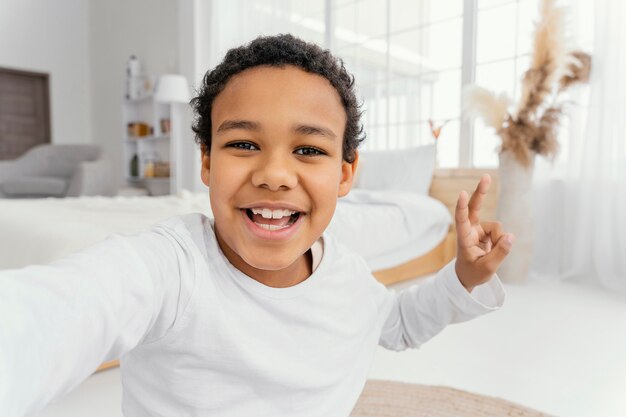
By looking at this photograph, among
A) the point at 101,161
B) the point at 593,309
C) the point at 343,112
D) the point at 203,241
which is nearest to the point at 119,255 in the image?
the point at 203,241

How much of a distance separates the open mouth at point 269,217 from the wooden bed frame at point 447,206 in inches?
69.0

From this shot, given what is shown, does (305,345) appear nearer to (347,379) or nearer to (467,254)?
(347,379)

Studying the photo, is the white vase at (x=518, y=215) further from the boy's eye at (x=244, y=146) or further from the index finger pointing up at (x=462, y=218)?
the boy's eye at (x=244, y=146)

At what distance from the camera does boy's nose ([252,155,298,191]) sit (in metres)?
0.55

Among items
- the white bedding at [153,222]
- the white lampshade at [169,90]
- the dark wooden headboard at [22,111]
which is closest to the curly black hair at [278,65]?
the white bedding at [153,222]

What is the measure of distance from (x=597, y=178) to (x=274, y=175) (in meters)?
2.46

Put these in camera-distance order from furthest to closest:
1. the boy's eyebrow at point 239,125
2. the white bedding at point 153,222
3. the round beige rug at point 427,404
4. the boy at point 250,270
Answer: the white bedding at point 153,222
the round beige rug at point 427,404
the boy's eyebrow at point 239,125
the boy at point 250,270

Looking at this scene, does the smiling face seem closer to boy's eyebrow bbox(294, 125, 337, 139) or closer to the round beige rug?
boy's eyebrow bbox(294, 125, 337, 139)

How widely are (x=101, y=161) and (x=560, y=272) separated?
162 inches

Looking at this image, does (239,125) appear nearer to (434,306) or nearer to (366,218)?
(434,306)

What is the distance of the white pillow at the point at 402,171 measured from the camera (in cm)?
288

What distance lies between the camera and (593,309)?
2.10m

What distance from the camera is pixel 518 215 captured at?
2.57 meters

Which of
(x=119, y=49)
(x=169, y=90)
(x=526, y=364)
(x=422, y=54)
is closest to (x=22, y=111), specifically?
(x=119, y=49)
